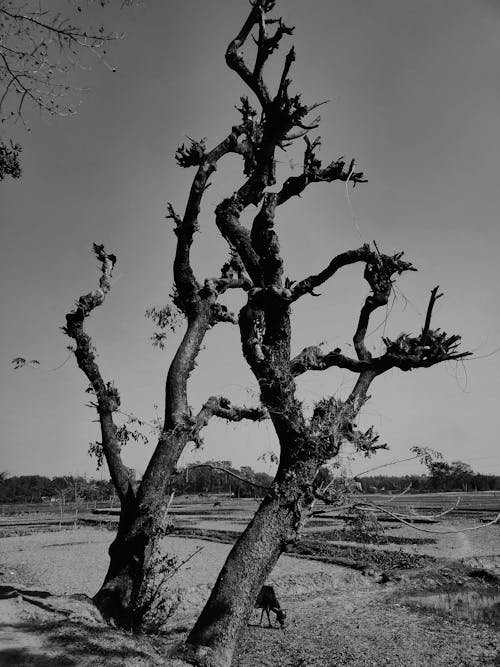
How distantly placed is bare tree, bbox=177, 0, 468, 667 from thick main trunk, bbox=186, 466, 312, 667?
0.03ft

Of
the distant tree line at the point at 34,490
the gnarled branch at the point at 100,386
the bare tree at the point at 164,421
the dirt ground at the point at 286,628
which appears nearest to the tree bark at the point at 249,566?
the dirt ground at the point at 286,628

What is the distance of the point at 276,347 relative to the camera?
22.4ft

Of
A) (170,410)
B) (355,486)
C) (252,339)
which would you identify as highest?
(252,339)

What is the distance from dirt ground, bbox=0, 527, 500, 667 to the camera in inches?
180

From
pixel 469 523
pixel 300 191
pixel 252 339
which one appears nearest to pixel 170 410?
pixel 252 339

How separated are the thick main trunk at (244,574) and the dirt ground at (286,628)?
417mm

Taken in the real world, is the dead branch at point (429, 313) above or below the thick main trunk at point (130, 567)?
above

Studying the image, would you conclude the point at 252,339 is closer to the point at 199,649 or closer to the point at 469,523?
the point at 199,649

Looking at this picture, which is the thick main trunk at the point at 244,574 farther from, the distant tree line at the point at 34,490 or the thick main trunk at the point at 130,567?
the distant tree line at the point at 34,490

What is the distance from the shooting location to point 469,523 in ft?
106

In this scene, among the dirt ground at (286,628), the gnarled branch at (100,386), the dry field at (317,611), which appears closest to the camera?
the dirt ground at (286,628)

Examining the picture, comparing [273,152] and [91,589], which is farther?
[91,589]

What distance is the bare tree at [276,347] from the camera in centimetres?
561

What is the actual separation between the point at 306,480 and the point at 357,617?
6616 mm
